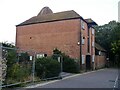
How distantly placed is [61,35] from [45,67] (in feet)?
56.0

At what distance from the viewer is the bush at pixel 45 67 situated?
19625 mm

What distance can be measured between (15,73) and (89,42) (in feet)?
92.6

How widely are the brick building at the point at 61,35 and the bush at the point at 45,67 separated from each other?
1486 centimetres

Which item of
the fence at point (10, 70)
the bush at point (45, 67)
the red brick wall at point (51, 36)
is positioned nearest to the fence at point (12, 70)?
the fence at point (10, 70)

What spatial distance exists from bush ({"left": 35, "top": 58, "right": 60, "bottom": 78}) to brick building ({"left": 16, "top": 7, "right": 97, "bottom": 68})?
14.9 metres

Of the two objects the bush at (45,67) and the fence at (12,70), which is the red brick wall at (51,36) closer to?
the bush at (45,67)

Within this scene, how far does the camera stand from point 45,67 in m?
19.8

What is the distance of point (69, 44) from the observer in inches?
1407

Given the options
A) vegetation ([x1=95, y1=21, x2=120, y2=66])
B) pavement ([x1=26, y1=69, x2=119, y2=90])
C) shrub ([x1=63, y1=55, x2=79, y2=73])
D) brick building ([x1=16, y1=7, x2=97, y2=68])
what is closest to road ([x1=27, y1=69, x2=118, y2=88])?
pavement ([x1=26, y1=69, x2=119, y2=90])

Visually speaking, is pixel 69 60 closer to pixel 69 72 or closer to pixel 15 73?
pixel 69 72

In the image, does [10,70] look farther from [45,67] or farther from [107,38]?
[107,38]

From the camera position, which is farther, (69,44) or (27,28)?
(27,28)

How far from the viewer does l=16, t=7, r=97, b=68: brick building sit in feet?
116

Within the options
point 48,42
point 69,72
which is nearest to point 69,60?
point 69,72
